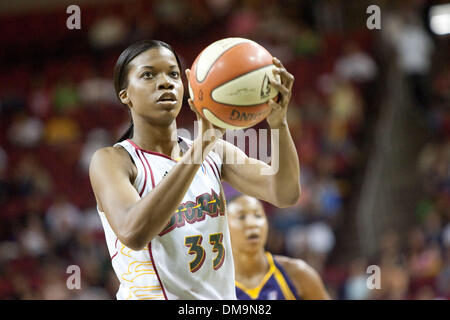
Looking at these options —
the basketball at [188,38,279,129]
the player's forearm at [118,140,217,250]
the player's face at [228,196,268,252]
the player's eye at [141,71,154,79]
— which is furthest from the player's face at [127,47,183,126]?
the player's face at [228,196,268,252]

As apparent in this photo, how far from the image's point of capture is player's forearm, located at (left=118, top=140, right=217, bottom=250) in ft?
8.84

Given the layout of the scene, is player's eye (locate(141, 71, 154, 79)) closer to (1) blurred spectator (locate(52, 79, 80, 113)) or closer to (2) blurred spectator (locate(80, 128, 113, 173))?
(2) blurred spectator (locate(80, 128, 113, 173))

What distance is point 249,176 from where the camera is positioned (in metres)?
3.35

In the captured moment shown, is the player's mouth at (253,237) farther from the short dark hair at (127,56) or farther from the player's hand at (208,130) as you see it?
the player's hand at (208,130)

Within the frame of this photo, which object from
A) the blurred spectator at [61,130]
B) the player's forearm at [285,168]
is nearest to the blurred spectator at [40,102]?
the blurred spectator at [61,130]

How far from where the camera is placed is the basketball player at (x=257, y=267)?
16.2ft

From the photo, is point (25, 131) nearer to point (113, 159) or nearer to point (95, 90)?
point (95, 90)

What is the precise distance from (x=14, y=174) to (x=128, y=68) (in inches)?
326

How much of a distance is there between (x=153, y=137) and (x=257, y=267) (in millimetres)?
2130

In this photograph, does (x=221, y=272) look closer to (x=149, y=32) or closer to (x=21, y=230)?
(x=21, y=230)

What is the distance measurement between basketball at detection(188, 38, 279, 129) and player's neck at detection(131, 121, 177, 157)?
412mm

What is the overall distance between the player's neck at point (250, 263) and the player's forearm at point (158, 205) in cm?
242

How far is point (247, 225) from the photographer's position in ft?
16.4
